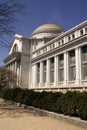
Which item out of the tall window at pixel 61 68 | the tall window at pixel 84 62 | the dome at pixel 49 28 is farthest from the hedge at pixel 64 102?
the dome at pixel 49 28

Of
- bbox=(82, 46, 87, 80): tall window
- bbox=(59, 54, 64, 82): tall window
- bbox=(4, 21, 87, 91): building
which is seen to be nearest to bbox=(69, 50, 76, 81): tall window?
bbox=(4, 21, 87, 91): building

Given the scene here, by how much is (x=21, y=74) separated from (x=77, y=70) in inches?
976

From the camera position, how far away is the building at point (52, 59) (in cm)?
3297

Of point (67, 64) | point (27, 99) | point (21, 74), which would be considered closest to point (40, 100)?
point (27, 99)

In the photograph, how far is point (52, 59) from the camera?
44.0m

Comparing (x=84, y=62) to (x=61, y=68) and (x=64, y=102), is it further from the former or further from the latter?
(x=64, y=102)

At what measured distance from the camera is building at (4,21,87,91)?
108 feet

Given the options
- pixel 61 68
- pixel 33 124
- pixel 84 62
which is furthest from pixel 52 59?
pixel 33 124

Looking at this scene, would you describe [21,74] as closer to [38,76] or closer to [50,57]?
[38,76]

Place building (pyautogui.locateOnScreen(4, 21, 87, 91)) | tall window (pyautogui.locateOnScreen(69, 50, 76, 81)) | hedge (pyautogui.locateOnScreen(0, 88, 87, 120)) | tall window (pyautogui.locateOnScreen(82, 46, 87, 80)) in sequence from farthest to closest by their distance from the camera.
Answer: tall window (pyautogui.locateOnScreen(69, 50, 76, 81)), building (pyautogui.locateOnScreen(4, 21, 87, 91)), tall window (pyautogui.locateOnScreen(82, 46, 87, 80)), hedge (pyautogui.locateOnScreen(0, 88, 87, 120))

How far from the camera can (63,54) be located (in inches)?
1517

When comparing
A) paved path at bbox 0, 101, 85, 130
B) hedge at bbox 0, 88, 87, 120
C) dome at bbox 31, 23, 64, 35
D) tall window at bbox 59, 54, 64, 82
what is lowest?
paved path at bbox 0, 101, 85, 130

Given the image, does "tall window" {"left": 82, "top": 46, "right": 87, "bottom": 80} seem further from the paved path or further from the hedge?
the paved path

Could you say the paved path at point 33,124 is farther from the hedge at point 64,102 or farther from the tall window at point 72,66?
the tall window at point 72,66
